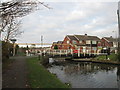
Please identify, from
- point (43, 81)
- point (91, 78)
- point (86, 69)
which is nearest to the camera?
point (43, 81)

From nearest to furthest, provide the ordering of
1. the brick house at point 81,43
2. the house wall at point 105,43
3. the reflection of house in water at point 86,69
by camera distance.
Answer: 1. the reflection of house in water at point 86,69
2. the brick house at point 81,43
3. the house wall at point 105,43

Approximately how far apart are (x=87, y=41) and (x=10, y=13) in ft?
178

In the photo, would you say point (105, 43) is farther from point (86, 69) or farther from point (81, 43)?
point (86, 69)

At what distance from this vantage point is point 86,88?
11875 mm

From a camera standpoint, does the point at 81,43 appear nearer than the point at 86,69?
No

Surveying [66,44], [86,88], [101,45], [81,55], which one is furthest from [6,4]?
[101,45]

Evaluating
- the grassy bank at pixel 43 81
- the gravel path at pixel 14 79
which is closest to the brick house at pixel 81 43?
the grassy bank at pixel 43 81

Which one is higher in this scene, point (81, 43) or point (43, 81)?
point (81, 43)

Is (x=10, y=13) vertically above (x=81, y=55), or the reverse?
(x=10, y=13)

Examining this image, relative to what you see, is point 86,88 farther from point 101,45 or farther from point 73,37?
point 101,45

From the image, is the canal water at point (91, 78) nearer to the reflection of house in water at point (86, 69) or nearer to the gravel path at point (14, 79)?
the reflection of house in water at point (86, 69)

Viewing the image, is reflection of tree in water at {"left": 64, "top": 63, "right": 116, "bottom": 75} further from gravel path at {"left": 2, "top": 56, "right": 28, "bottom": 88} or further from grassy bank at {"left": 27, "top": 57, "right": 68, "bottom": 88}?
gravel path at {"left": 2, "top": 56, "right": 28, "bottom": 88}

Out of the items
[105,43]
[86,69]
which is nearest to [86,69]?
[86,69]

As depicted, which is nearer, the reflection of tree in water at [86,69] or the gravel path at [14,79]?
the gravel path at [14,79]
